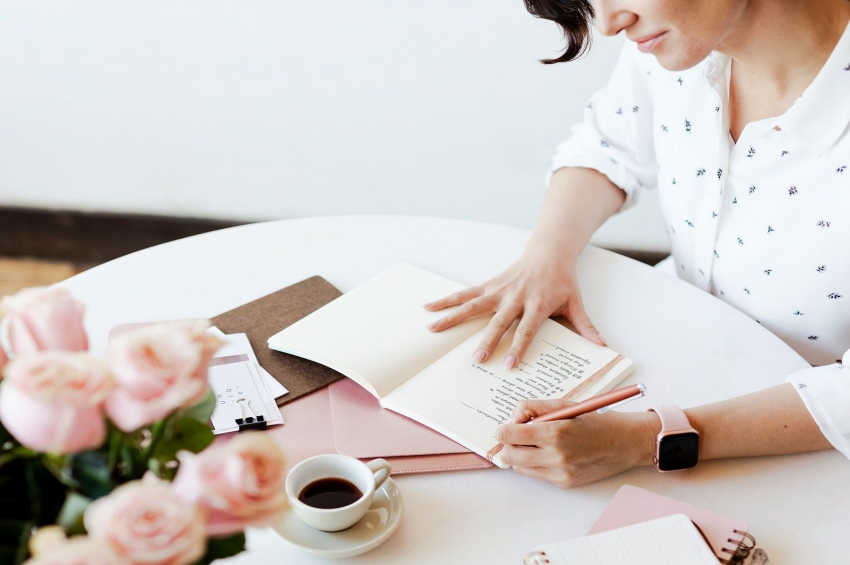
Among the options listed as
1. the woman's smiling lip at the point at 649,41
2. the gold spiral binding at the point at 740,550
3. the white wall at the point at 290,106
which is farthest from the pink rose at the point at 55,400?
the white wall at the point at 290,106

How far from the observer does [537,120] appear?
2.31 meters

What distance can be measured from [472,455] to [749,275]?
21.7 inches

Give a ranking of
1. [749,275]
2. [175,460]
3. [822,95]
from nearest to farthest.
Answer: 1. [175,460]
2. [822,95]
3. [749,275]

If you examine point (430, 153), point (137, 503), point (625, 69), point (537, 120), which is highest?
point (625, 69)

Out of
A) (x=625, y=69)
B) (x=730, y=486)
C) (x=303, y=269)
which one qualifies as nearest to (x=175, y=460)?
(x=730, y=486)

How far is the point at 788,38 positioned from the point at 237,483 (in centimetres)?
97

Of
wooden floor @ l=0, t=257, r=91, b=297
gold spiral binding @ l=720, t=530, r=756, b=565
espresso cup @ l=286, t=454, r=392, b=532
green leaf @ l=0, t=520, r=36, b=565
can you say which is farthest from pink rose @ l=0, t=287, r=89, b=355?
wooden floor @ l=0, t=257, r=91, b=297

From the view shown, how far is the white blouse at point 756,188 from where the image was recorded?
43.2 inches

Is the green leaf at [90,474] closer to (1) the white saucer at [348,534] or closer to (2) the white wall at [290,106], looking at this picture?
(1) the white saucer at [348,534]

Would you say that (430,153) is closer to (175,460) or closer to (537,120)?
(537,120)

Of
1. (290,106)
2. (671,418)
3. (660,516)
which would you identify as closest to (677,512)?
(660,516)

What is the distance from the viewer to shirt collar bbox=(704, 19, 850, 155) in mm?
1088

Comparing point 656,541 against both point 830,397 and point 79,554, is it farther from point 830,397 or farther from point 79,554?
point 79,554

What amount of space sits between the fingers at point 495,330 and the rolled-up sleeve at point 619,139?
1.34 feet
